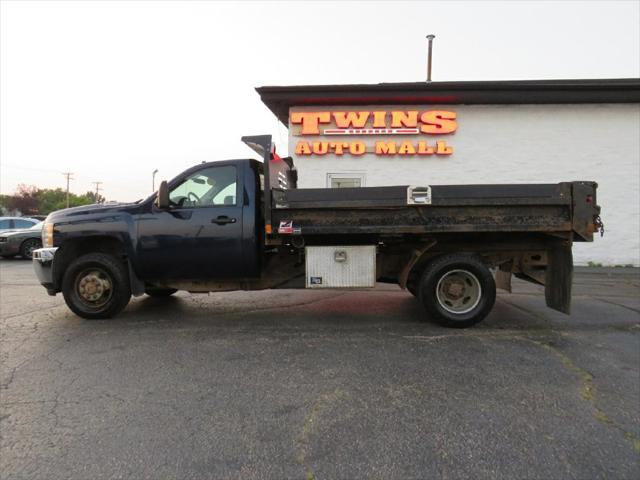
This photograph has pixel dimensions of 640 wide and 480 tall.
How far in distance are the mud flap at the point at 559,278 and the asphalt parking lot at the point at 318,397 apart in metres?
0.35

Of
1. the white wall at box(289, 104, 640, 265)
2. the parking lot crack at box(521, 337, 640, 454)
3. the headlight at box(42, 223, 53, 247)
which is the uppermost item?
the white wall at box(289, 104, 640, 265)

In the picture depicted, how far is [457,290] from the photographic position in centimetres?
541

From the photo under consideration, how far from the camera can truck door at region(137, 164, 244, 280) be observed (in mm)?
5430

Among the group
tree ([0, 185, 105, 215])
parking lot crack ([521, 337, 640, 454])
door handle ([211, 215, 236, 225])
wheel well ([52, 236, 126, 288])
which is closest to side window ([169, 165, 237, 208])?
door handle ([211, 215, 236, 225])

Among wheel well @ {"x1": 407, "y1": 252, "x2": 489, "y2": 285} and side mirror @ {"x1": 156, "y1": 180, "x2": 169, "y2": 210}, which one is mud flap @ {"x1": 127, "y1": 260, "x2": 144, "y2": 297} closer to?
side mirror @ {"x1": 156, "y1": 180, "x2": 169, "y2": 210}

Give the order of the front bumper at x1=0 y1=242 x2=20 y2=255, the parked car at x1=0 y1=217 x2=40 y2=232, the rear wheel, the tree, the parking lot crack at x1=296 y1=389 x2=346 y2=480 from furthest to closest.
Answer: the tree, the parked car at x1=0 y1=217 x2=40 y2=232, the rear wheel, the front bumper at x1=0 y1=242 x2=20 y2=255, the parking lot crack at x1=296 y1=389 x2=346 y2=480

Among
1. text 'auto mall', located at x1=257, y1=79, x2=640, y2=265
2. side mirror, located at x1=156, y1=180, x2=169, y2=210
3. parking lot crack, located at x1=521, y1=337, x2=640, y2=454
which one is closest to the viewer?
parking lot crack, located at x1=521, y1=337, x2=640, y2=454

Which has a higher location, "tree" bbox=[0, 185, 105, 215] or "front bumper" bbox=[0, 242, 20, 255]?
"tree" bbox=[0, 185, 105, 215]

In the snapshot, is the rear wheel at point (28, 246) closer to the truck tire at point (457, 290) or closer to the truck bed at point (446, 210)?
the truck bed at point (446, 210)

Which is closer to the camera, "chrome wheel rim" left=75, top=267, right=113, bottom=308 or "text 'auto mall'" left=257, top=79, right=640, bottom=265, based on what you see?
"chrome wheel rim" left=75, top=267, right=113, bottom=308

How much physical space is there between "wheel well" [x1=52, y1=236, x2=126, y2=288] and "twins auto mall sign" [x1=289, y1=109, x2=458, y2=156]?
286 inches

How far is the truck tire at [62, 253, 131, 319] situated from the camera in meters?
5.61

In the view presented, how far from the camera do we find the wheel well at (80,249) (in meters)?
5.66

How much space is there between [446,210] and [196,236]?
3.20 metres
